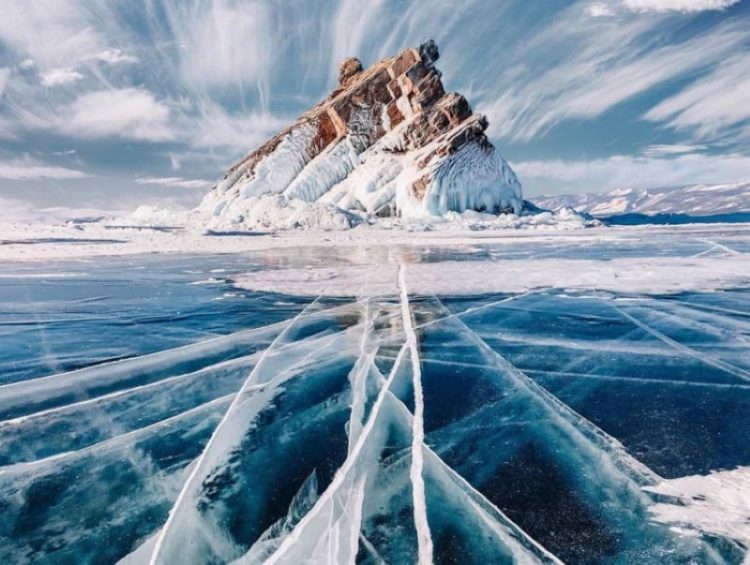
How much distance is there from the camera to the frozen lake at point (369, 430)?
1937mm

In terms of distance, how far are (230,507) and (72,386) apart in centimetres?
229

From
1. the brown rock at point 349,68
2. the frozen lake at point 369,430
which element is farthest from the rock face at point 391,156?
the frozen lake at point 369,430

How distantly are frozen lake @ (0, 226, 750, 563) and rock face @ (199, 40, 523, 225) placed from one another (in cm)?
2750

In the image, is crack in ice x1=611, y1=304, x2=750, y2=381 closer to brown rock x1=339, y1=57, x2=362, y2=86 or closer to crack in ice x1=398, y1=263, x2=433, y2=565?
crack in ice x1=398, y1=263, x2=433, y2=565

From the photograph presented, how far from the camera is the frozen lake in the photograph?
1.94 metres

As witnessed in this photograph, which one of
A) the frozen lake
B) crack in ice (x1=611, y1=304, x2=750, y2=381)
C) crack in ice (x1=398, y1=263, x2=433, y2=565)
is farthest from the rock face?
crack in ice (x1=398, y1=263, x2=433, y2=565)

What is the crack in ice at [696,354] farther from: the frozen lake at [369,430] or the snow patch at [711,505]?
the snow patch at [711,505]

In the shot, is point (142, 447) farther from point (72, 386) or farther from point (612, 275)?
point (612, 275)

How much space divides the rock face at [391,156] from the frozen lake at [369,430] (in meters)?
27.5

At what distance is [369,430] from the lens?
9.31 feet

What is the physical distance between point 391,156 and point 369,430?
37974 millimetres

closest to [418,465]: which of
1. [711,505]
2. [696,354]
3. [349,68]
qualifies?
[711,505]

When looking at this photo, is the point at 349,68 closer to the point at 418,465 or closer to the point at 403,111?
the point at 403,111

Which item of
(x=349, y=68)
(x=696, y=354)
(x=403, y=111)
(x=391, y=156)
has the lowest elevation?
(x=696, y=354)
